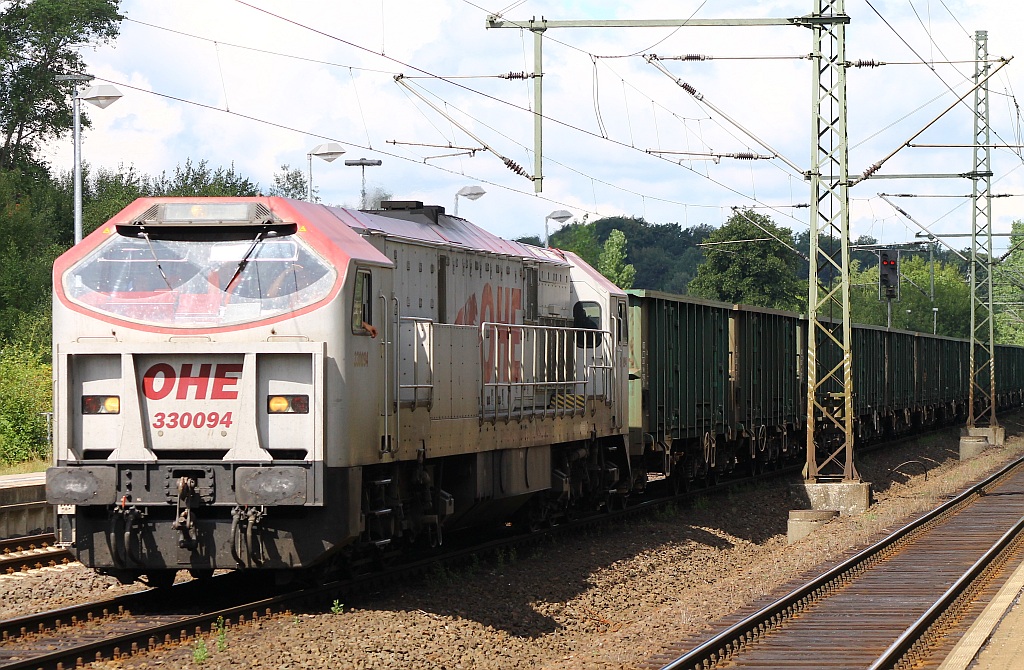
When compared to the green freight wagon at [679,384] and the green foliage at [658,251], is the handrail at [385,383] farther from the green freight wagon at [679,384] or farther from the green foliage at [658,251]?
the green foliage at [658,251]

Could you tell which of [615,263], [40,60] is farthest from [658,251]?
[40,60]

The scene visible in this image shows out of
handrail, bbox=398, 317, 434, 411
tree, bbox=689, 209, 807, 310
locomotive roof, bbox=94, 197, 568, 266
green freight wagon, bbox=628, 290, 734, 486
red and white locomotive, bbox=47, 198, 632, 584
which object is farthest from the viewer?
tree, bbox=689, 209, 807, 310

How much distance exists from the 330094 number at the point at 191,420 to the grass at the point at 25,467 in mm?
13925

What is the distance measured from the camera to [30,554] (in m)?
16.5

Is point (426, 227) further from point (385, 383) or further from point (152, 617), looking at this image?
point (152, 617)

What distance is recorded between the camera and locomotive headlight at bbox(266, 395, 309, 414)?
12.0 m

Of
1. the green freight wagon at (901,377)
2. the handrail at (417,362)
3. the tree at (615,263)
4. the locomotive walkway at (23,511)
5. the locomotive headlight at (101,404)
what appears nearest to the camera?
the locomotive headlight at (101,404)

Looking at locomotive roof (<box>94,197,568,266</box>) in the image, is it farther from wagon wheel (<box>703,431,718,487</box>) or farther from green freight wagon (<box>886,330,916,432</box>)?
green freight wagon (<box>886,330,916,432</box>)

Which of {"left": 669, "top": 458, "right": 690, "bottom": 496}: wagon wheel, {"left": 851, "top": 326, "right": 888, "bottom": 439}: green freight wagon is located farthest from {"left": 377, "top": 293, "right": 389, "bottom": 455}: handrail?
{"left": 851, "top": 326, "right": 888, "bottom": 439}: green freight wagon

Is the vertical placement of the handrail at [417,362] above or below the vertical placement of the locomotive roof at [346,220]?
below

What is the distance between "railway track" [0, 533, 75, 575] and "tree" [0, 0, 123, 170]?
43.5 metres

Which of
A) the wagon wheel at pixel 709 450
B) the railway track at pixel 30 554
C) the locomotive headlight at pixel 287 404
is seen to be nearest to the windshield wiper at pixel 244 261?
the locomotive headlight at pixel 287 404

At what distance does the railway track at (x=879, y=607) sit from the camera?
39.4 ft

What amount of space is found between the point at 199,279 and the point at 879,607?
8.35 m
